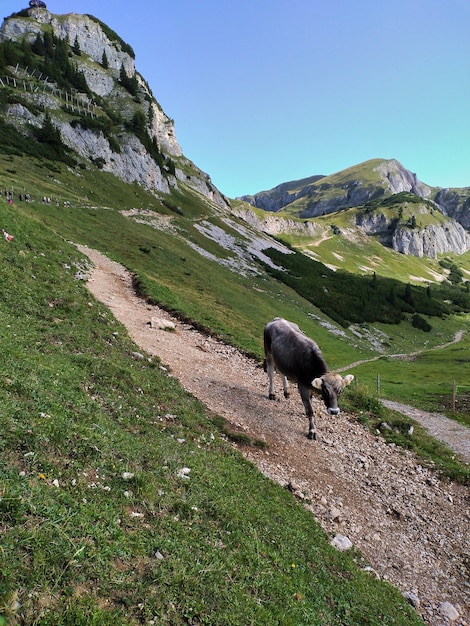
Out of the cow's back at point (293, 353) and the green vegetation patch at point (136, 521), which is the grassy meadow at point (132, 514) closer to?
the green vegetation patch at point (136, 521)

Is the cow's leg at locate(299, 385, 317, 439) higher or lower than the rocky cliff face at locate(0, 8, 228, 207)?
lower

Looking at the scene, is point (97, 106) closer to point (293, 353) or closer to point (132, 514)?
point (293, 353)

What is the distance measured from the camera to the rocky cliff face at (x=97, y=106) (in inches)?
4326

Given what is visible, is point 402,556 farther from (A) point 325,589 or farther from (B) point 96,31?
(B) point 96,31

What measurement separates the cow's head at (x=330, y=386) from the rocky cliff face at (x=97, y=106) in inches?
4626

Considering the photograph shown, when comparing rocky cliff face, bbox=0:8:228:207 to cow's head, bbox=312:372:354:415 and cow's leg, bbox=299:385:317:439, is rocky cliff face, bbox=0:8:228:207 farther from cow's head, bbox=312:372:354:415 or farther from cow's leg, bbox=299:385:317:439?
cow's head, bbox=312:372:354:415

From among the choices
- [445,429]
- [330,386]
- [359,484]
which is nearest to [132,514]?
[330,386]

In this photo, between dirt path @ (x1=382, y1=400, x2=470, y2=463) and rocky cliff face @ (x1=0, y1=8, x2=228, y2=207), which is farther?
rocky cliff face @ (x1=0, y1=8, x2=228, y2=207)

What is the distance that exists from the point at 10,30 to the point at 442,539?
8830 inches

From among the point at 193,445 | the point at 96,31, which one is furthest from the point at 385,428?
the point at 96,31

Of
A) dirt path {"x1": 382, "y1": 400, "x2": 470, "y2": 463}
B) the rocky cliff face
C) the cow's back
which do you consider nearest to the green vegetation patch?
the cow's back

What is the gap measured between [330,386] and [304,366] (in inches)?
74.9

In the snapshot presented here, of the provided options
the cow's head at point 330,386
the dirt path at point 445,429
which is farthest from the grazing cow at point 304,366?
the dirt path at point 445,429

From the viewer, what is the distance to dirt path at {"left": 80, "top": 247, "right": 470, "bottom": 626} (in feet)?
35.0
